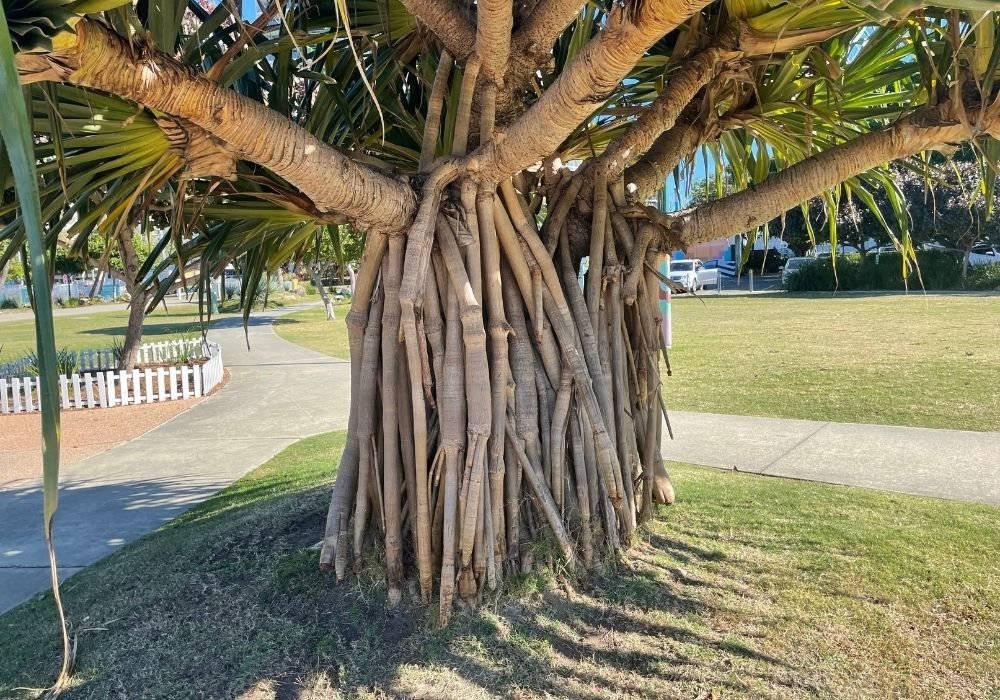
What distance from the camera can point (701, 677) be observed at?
3.15 meters

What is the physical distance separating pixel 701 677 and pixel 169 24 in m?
3.12

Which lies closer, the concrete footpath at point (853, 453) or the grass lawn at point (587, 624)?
the grass lawn at point (587, 624)

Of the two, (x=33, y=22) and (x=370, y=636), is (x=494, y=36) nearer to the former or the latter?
(x=33, y=22)

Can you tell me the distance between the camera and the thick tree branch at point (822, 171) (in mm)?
3615

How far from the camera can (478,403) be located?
3535mm

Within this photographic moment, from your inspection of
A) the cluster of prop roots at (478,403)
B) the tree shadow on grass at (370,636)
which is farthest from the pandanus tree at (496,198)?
the tree shadow on grass at (370,636)

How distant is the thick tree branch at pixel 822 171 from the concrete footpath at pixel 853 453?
2.59 meters

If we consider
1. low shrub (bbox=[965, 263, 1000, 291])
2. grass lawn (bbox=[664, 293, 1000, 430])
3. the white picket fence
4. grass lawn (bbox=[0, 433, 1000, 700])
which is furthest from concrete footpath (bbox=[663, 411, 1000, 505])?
low shrub (bbox=[965, 263, 1000, 291])

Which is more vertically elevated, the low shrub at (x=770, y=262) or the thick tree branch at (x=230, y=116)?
the low shrub at (x=770, y=262)

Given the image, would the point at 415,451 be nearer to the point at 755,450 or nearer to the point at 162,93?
the point at 162,93

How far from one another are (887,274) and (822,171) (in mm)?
30234

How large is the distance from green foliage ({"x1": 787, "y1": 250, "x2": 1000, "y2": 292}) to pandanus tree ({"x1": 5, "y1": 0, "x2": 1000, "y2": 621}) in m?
27.7

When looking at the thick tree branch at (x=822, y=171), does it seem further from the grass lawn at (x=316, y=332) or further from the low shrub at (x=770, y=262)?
the low shrub at (x=770, y=262)

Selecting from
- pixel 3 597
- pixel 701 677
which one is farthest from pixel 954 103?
pixel 3 597
